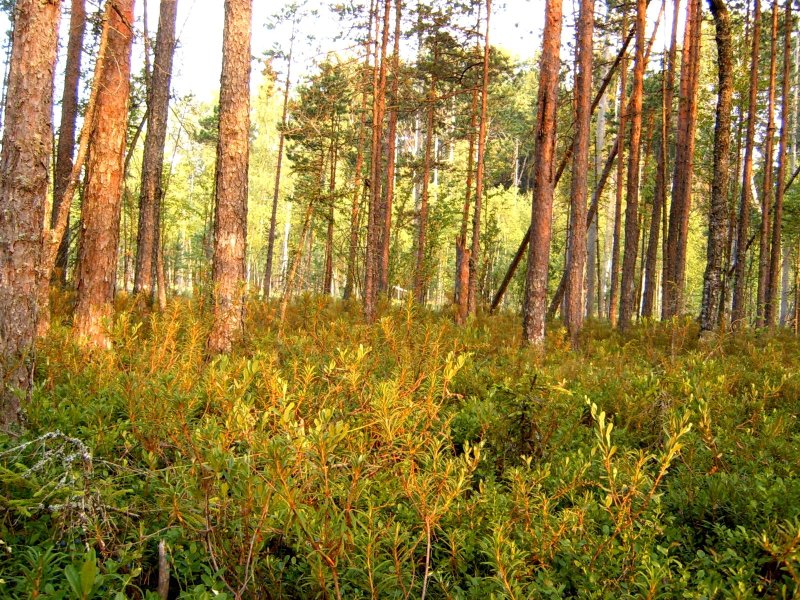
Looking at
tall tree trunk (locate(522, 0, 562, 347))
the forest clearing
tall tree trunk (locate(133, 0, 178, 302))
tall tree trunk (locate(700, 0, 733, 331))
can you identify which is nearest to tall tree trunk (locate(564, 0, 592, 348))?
the forest clearing

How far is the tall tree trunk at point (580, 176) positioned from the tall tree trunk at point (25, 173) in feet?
30.5

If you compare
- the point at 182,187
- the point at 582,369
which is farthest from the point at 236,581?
the point at 182,187

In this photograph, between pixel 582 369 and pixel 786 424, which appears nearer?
pixel 786 424

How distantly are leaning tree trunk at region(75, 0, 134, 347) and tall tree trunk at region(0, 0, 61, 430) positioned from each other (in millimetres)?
3185

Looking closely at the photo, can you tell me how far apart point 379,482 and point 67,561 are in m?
1.27

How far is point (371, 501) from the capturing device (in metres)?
2.23

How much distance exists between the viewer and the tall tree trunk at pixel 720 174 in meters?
9.45

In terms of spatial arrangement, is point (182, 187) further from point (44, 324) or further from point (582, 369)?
point (582, 369)

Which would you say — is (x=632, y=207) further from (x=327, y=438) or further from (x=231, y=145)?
(x=327, y=438)

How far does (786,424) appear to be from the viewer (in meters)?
4.25

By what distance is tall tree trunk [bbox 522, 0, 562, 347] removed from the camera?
842 cm

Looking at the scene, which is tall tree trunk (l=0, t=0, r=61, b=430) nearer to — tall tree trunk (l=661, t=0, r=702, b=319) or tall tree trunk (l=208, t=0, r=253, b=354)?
tall tree trunk (l=208, t=0, r=253, b=354)

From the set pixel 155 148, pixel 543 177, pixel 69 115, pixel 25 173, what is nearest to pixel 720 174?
pixel 543 177

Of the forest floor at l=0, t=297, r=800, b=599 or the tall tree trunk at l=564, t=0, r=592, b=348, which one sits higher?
the tall tree trunk at l=564, t=0, r=592, b=348
